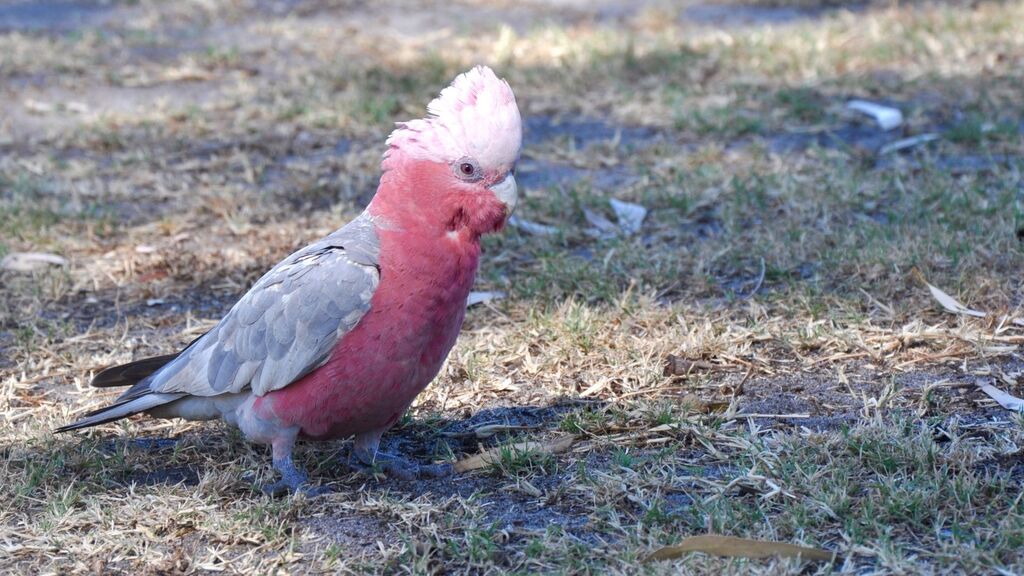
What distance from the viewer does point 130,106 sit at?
6312 mm

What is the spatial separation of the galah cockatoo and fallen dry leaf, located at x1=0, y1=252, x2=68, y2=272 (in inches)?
64.3

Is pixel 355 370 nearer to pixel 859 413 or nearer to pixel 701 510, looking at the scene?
pixel 701 510

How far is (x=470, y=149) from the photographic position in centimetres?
268

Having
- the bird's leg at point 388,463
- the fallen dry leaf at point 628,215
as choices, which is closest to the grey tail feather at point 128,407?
the bird's leg at point 388,463

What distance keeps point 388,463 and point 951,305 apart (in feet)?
6.27

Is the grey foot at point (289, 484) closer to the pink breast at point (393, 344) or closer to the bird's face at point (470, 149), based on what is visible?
the pink breast at point (393, 344)

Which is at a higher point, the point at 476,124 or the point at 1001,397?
the point at 476,124

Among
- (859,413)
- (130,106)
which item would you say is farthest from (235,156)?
(859,413)

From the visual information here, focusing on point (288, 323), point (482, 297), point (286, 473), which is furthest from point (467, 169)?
point (482, 297)

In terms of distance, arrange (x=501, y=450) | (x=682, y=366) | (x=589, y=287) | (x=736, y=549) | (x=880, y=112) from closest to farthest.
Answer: (x=736, y=549), (x=501, y=450), (x=682, y=366), (x=589, y=287), (x=880, y=112)

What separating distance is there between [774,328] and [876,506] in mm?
1130

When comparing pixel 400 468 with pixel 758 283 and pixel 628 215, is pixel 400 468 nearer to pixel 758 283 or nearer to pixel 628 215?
pixel 758 283

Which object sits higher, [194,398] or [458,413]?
[194,398]

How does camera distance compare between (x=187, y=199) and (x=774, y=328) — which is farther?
(x=187, y=199)
